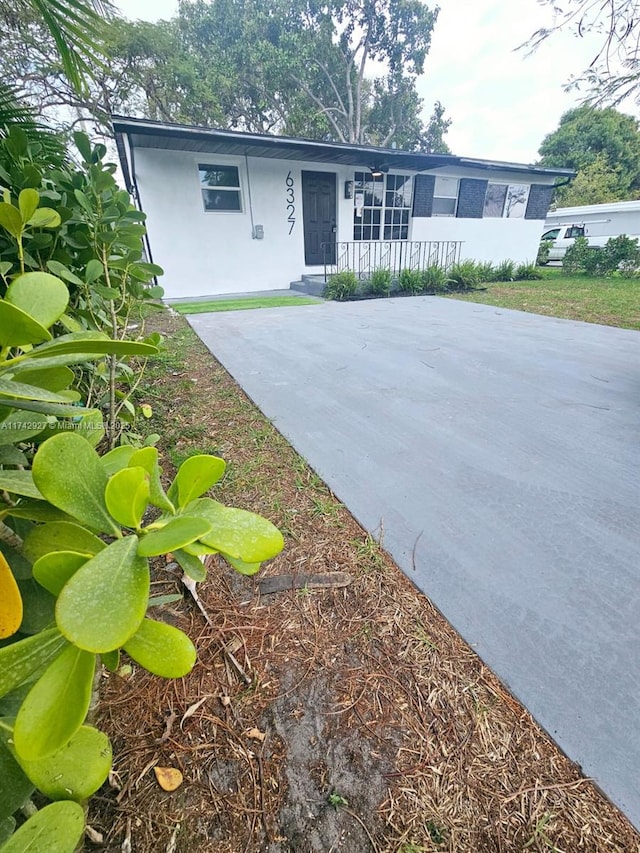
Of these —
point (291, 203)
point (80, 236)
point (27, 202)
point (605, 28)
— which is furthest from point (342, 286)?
point (27, 202)

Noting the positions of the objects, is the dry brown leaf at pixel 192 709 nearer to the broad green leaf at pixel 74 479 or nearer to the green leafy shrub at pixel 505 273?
the broad green leaf at pixel 74 479

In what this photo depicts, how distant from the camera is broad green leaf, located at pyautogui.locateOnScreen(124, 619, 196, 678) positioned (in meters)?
Result: 0.39

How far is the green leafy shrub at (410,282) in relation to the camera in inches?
315

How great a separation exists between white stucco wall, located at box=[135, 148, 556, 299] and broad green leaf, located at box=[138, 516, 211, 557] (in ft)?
27.5

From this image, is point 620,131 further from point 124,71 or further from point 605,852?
point 605,852

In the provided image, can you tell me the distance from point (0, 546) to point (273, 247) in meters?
9.19

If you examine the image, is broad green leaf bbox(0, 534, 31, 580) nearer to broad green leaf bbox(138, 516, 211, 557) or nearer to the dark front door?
broad green leaf bbox(138, 516, 211, 557)

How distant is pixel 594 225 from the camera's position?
17.4m

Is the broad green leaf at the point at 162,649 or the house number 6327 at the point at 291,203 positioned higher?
the house number 6327 at the point at 291,203

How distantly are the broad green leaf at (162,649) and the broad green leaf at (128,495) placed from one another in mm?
112

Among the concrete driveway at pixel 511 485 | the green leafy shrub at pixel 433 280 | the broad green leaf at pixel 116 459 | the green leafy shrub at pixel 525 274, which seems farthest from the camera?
the green leafy shrub at pixel 525 274

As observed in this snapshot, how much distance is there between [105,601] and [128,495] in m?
0.10

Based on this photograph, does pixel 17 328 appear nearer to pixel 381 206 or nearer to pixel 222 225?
pixel 222 225

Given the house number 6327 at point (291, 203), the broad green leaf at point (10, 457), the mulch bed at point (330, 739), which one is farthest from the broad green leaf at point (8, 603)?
the house number 6327 at point (291, 203)
